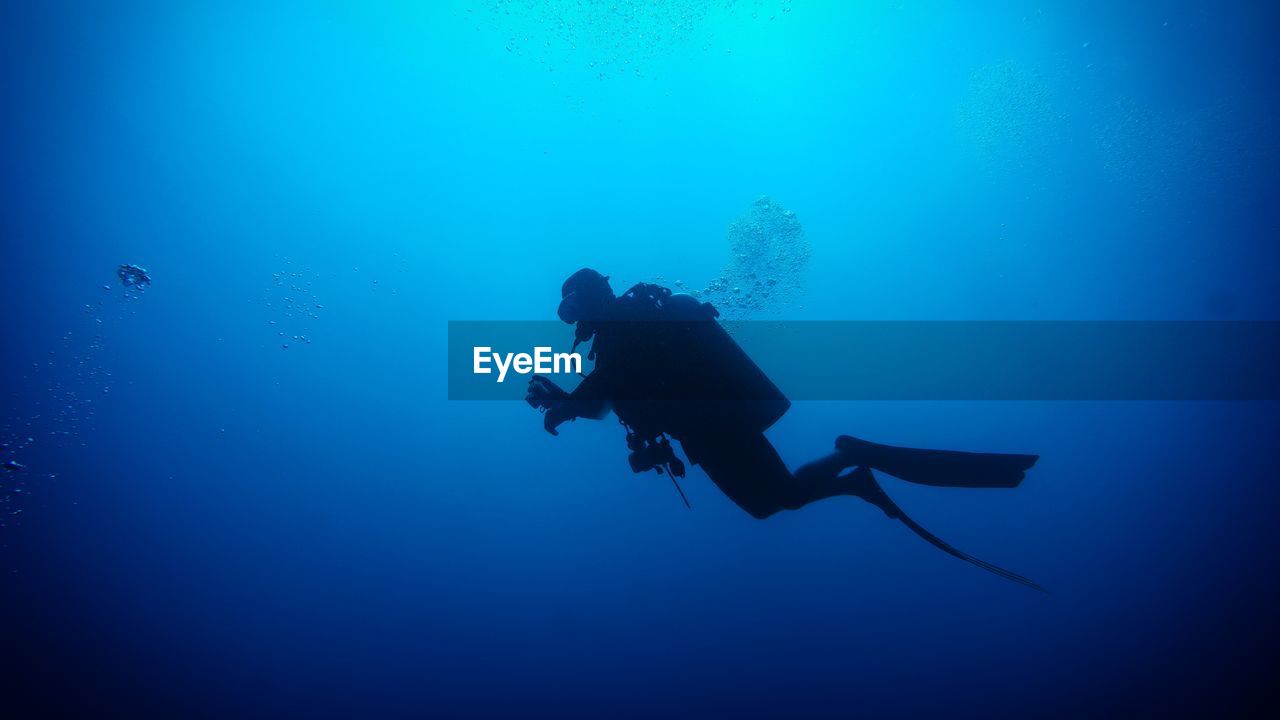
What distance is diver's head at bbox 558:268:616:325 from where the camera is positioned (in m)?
3.46

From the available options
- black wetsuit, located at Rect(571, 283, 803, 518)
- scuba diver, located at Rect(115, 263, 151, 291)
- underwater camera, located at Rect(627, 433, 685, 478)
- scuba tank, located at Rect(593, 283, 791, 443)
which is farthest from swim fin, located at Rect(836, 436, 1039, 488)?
scuba diver, located at Rect(115, 263, 151, 291)

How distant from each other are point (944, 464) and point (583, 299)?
296 centimetres

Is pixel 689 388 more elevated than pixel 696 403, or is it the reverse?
pixel 689 388

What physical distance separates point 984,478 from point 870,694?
87.5 feet

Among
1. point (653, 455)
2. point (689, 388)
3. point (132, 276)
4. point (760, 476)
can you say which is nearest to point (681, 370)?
point (689, 388)

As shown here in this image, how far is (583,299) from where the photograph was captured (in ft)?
11.4

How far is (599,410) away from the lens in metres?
3.65

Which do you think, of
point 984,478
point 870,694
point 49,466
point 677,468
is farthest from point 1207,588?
point 49,466

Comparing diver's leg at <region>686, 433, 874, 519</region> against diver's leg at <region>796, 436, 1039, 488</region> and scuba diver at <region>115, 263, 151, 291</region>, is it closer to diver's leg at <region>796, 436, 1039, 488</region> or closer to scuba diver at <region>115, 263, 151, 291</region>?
diver's leg at <region>796, 436, 1039, 488</region>

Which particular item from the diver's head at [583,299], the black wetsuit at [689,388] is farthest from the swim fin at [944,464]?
the diver's head at [583,299]

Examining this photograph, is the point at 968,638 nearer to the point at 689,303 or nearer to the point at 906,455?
the point at 906,455

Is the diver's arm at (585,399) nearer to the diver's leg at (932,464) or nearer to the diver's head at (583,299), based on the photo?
the diver's head at (583,299)

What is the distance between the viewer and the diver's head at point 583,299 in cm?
346

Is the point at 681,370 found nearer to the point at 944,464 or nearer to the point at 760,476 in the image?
the point at 760,476
